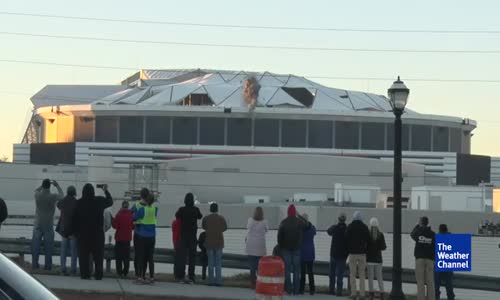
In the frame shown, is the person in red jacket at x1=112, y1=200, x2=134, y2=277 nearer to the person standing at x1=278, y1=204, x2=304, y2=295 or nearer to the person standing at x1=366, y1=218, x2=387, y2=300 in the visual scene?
the person standing at x1=278, y1=204, x2=304, y2=295

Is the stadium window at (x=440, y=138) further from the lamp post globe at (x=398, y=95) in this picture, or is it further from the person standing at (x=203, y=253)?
the lamp post globe at (x=398, y=95)

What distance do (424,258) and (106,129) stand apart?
67.2m

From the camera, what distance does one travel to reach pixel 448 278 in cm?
1997

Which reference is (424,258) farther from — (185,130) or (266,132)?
(185,130)

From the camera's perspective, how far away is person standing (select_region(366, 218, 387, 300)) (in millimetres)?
19359

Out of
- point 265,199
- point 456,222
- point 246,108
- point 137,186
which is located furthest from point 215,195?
point 456,222

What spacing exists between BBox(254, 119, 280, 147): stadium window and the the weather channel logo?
57852mm

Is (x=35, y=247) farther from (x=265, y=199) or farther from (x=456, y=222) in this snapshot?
(x=265, y=199)

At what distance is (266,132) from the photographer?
82.7 meters

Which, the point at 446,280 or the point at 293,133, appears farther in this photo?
the point at 293,133

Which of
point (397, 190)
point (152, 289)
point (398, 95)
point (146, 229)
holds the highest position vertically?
point (398, 95)

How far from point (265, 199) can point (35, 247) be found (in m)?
42.7

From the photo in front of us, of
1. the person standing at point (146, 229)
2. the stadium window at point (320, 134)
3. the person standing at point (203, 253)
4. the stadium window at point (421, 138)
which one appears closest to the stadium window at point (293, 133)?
the stadium window at point (320, 134)

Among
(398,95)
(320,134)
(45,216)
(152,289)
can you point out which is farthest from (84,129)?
(398,95)
